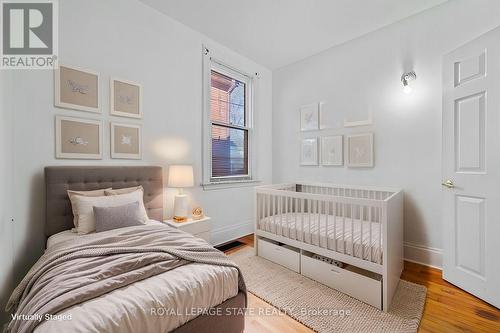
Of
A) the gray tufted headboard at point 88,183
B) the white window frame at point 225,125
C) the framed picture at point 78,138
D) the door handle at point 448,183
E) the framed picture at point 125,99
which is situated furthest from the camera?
the white window frame at point 225,125

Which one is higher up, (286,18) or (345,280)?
(286,18)

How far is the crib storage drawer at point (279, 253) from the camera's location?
7.54 feet

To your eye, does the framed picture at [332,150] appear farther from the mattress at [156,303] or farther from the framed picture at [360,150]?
the mattress at [156,303]

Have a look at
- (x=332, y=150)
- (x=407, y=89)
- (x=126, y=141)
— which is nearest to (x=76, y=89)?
(x=126, y=141)

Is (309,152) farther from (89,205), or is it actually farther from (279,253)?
(89,205)

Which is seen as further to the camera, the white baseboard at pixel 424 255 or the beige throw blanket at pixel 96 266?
the white baseboard at pixel 424 255

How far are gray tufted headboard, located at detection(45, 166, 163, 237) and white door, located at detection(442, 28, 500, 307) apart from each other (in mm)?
2903

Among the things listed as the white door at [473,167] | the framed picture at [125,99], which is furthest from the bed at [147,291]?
the white door at [473,167]

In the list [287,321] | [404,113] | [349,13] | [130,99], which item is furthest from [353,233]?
[130,99]

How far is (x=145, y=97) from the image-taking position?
2396 millimetres

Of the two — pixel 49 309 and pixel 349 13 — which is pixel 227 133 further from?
pixel 49 309

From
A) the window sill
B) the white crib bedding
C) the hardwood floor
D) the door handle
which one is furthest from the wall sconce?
the window sill

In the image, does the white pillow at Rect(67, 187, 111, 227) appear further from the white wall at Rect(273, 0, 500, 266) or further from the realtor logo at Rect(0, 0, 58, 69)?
the white wall at Rect(273, 0, 500, 266)

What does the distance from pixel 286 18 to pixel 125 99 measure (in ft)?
6.57
